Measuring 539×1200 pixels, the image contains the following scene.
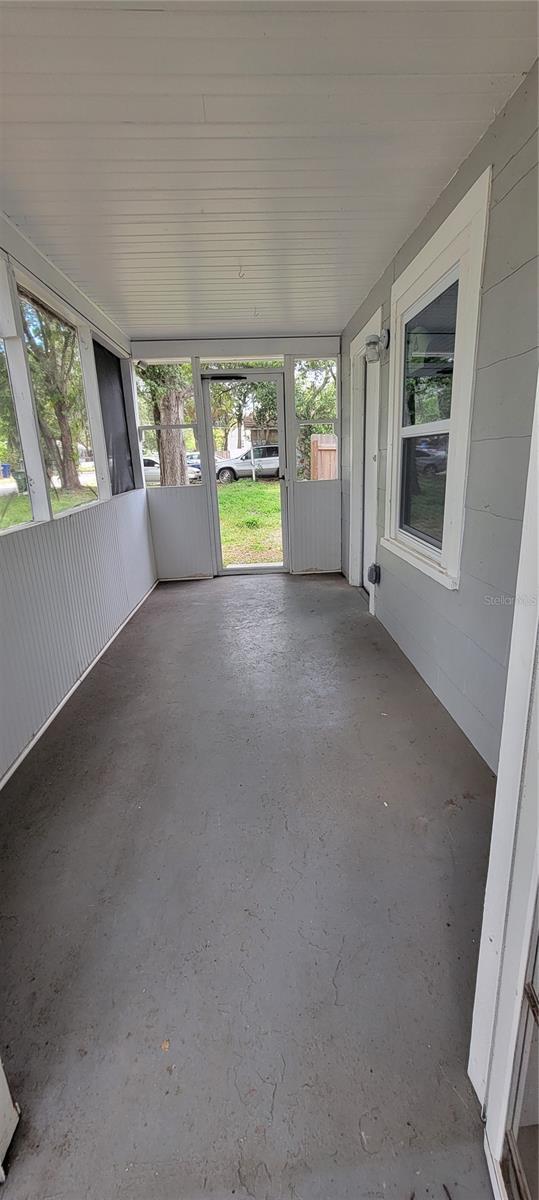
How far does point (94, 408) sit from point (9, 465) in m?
1.61

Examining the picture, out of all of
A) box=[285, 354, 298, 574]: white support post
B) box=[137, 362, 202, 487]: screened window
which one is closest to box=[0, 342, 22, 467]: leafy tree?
box=[137, 362, 202, 487]: screened window

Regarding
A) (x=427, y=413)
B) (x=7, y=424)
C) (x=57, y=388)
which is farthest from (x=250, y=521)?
(x=7, y=424)

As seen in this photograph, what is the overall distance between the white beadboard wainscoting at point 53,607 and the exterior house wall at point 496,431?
2.11m

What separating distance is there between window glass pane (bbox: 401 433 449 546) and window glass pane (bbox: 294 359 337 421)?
223cm

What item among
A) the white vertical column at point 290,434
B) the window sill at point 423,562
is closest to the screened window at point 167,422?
the white vertical column at point 290,434

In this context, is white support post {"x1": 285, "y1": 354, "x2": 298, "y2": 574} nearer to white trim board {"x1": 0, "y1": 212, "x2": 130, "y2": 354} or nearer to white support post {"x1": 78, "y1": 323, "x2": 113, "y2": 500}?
white trim board {"x1": 0, "y1": 212, "x2": 130, "y2": 354}

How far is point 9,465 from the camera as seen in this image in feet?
8.00

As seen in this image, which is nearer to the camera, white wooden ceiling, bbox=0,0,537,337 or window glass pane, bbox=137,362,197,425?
white wooden ceiling, bbox=0,0,537,337

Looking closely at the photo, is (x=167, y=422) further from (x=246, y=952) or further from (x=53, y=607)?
(x=246, y=952)

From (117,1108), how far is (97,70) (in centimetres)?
279

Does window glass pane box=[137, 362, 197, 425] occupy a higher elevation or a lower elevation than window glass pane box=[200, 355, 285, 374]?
lower

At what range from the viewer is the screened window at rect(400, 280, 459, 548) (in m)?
2.46

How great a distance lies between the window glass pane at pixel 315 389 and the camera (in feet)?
16.4

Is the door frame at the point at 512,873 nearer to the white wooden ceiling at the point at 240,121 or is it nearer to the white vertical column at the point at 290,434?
the white wooden ceiling at the point at 240,121
